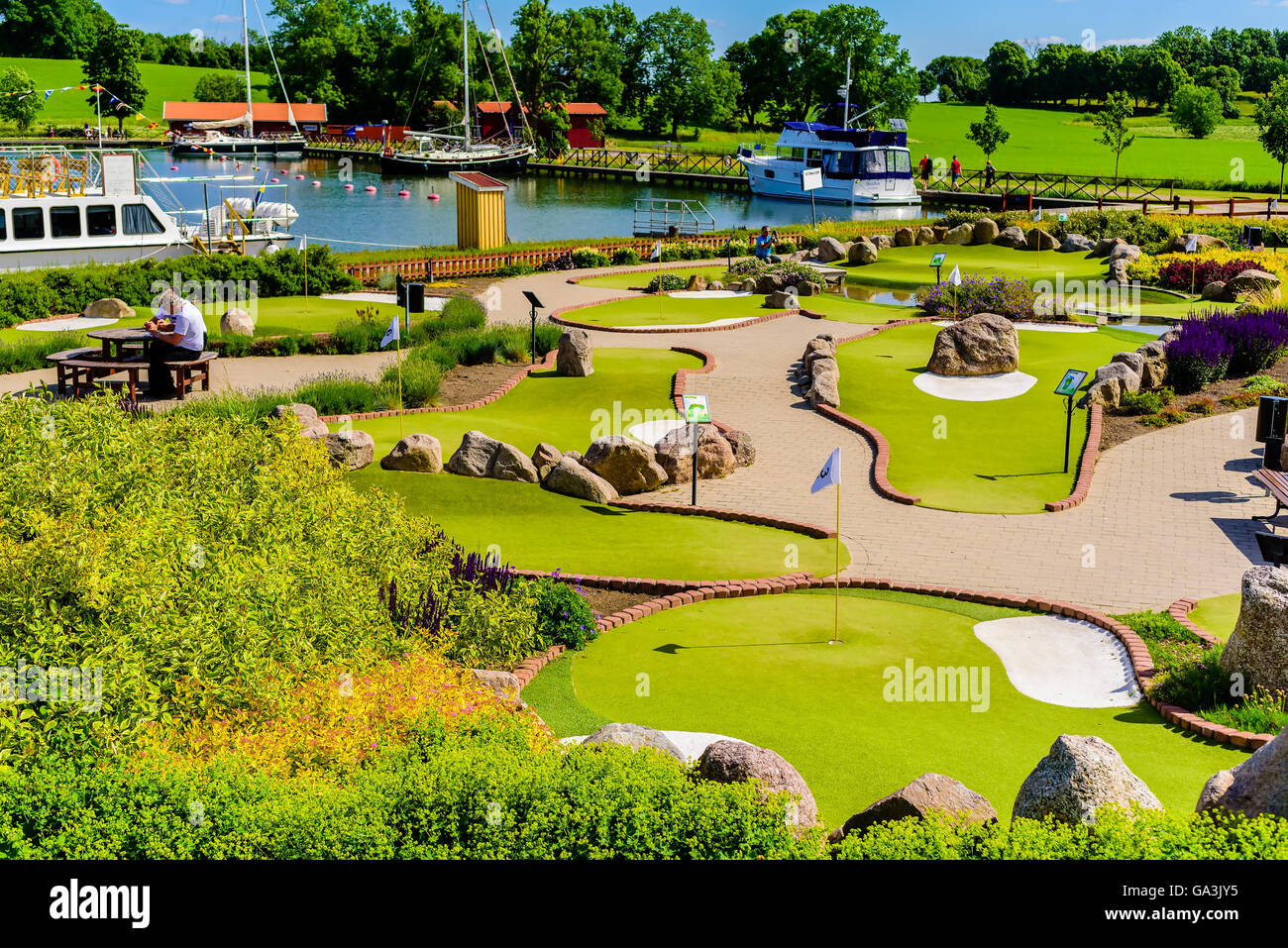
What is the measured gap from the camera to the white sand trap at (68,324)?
27391 mm

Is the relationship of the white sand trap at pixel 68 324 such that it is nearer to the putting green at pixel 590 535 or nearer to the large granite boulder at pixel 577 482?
the putting green at pixel 590 535

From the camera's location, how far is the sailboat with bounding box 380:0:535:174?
98375 mm

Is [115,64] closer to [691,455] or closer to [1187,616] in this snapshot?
[691,455]

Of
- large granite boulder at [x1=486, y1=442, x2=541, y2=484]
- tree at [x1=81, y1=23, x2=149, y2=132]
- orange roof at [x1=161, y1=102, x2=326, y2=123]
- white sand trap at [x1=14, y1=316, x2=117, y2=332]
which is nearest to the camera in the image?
large granite boulder at [x1=486, y1=442, x2=541, y2=484]

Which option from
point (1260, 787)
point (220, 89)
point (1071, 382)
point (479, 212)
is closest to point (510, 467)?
point (1071, 382)

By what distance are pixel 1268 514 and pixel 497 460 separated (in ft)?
34.5

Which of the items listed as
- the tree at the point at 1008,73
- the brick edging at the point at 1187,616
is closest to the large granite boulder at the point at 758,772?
the brick edging at the point at 1187,616

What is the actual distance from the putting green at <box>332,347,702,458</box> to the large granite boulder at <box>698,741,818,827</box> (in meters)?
11.8

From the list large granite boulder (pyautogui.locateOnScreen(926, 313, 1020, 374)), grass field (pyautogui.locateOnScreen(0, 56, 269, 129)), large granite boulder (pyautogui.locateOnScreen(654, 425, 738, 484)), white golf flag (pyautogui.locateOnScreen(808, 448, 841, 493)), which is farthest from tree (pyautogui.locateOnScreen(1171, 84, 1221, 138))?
white golf flag (pyautogui.locateOnScreen(808, 448, 841, 493))

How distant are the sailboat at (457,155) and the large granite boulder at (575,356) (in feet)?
243

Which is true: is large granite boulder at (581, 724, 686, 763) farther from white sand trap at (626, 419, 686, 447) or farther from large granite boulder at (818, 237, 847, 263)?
large granite boulder at (818, 237, 847, 263)

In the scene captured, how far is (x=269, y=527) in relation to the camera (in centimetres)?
992

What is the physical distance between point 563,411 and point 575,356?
7.82 feet

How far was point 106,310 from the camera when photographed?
28.4 meters
